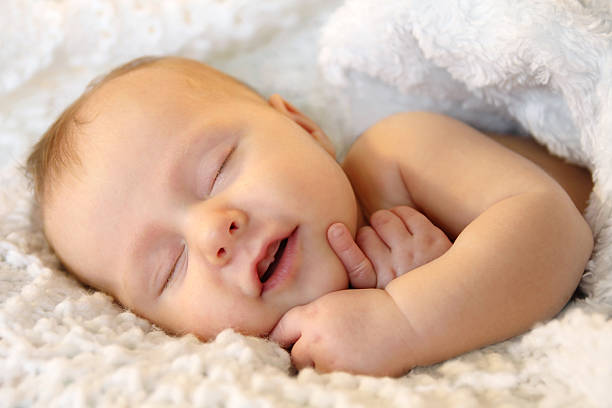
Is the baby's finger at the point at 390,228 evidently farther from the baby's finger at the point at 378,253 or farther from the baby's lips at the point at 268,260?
the baby's lips at the point at 268,260

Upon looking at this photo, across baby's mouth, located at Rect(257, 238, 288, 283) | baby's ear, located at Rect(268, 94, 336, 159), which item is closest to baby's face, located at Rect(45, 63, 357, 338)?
baby's mouth, located at Rect(257, 238, 288, 283)

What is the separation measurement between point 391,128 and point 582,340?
23.6 inches

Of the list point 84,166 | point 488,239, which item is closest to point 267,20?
point 84,166

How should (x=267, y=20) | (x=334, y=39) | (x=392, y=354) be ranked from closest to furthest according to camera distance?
1. (x=392, y=354)
2. (x=334, y=39)
3. (x=267, y=20)

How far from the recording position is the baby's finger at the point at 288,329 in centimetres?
93

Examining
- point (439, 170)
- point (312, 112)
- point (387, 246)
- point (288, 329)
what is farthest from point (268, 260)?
point (312, 112)

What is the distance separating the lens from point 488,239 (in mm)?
937

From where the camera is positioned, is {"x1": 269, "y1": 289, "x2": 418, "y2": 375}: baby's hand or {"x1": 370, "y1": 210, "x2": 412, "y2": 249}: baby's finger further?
{"x1": 370, "y1": 210, "x2": 412, "y2": 249}: baby's finger

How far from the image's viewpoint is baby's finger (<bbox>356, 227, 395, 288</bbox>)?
3.40ft

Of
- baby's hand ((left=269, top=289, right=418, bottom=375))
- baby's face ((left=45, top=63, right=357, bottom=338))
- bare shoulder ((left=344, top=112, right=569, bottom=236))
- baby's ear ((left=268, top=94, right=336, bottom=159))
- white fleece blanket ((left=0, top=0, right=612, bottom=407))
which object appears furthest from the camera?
baby's ear ((left=268, top=94, right=336, bottom=159))

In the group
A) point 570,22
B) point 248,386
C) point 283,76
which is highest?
point 570,22

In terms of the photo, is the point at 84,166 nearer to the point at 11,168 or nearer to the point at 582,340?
the point at 11,168

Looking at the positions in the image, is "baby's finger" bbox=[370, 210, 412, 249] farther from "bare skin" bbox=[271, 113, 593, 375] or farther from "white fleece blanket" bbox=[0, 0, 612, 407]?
"white fleece blanket" bbox=[0, 0, 612, 407]

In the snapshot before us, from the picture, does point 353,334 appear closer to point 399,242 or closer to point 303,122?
point 399,242
